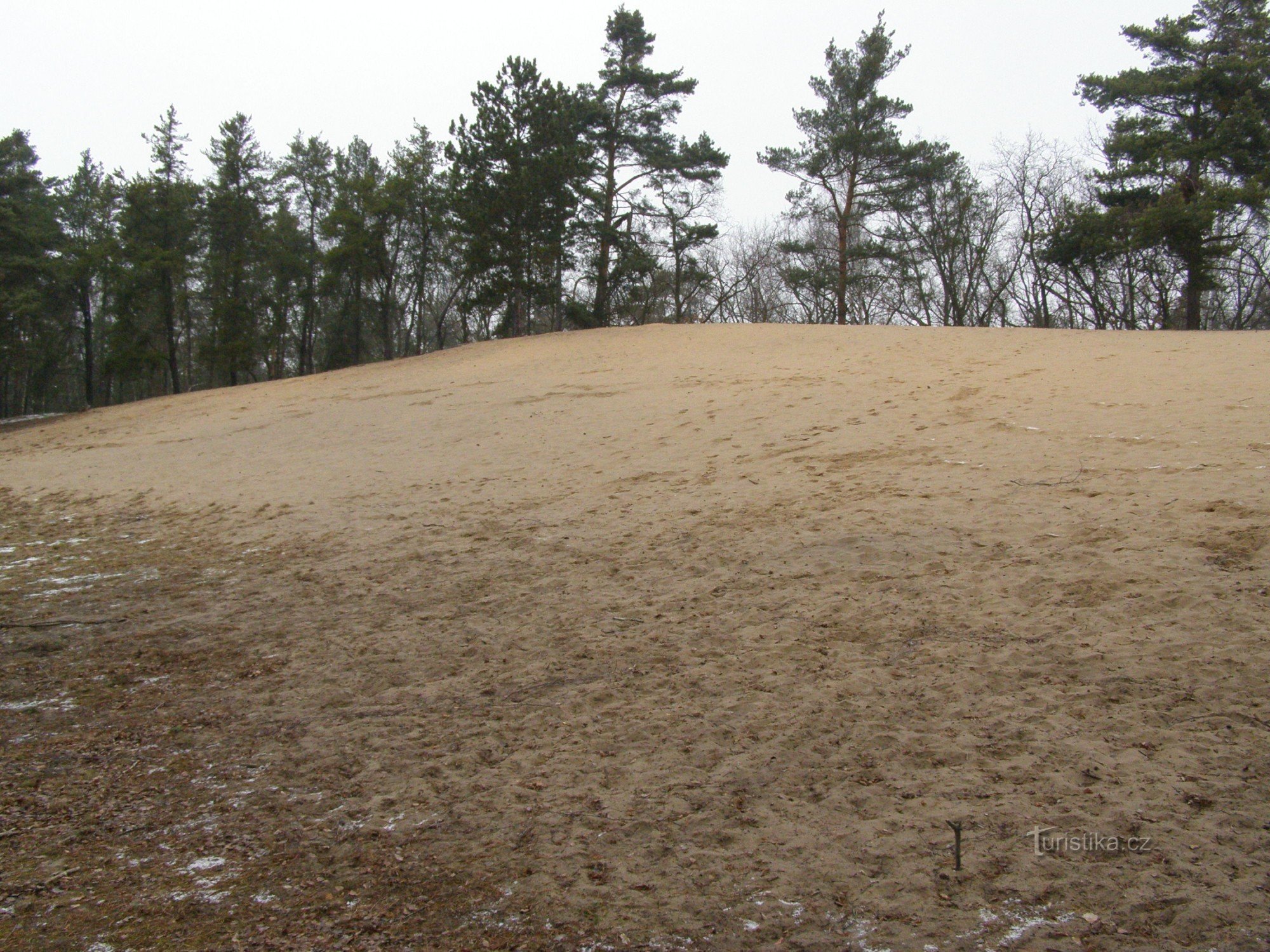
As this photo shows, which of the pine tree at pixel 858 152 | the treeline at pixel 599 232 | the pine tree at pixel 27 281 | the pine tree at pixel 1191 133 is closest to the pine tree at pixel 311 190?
the treeline at pixel 599 232

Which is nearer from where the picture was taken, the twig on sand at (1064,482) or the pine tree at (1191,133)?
the twig on sand at (1064,482)

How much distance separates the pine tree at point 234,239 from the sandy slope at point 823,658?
25.3 metres

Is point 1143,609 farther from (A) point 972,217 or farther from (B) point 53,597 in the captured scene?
(A) point 972,217

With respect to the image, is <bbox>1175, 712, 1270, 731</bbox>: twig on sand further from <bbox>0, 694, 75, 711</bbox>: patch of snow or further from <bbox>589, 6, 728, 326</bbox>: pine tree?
<bbox>589, 6, 728, 326</bbox>: pine tree

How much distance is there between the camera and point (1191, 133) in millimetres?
23391

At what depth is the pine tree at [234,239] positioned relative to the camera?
33.4 meters

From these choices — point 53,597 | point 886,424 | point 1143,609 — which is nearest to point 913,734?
point 1143,609

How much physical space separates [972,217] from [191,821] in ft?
129

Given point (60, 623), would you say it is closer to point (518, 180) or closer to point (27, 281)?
point (518, 180)

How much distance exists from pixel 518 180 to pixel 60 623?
20.7 meters
